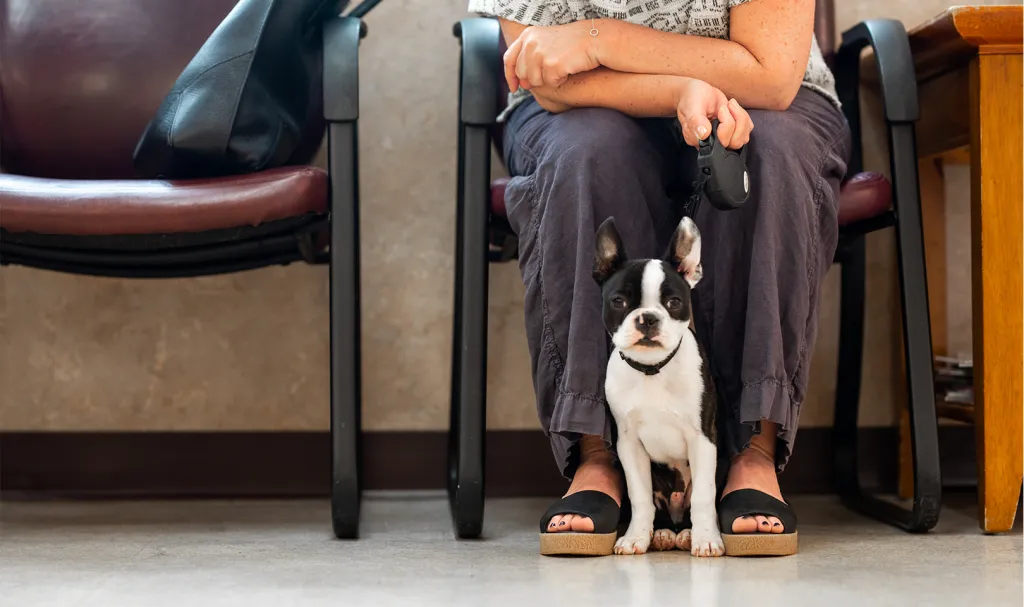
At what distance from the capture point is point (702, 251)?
1.14 meters

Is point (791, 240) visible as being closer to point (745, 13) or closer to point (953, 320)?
point (745, 13)

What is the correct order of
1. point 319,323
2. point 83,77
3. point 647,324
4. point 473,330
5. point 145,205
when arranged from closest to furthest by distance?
point 647,324 < point 145,205 < point 473,330 < point 83,77 < point 319,323

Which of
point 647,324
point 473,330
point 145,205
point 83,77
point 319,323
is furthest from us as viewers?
point 319,323

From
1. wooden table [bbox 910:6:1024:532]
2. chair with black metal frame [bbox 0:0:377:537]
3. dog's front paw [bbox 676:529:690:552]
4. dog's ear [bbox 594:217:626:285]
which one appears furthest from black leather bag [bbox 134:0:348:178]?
wooden table [bbox 910:6:1024:532]

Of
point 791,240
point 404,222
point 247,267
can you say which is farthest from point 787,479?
point 247,267

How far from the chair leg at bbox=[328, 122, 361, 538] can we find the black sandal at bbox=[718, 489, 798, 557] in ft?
1.42

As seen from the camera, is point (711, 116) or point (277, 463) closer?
point (711, 116)

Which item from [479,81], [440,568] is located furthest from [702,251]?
[440,568]

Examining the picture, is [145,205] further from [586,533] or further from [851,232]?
[851,232]

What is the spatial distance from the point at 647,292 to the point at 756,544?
0.29 m

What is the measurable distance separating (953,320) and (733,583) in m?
0.94

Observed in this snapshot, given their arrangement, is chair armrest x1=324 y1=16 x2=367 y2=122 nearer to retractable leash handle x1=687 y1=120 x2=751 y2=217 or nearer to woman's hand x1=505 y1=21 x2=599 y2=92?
woman's hand x1=505 y1=21 x2=599 y2=92

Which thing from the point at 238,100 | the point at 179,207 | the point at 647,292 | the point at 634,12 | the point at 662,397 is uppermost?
the point at 634,12

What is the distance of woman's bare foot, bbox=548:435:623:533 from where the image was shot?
41.7 inches
